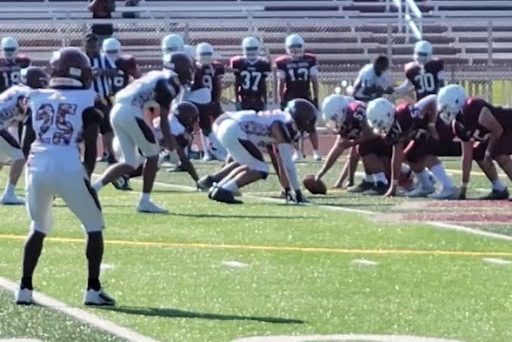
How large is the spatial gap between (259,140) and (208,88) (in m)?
7.28

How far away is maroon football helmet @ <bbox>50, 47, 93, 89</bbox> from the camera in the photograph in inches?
341

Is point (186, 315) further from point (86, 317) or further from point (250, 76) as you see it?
point (250, 76)

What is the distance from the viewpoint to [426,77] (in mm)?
20734

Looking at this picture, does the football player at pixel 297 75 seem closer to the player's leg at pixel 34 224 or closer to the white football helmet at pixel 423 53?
the white football helmet at pixel 423 53

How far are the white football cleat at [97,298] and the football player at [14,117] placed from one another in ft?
15.5

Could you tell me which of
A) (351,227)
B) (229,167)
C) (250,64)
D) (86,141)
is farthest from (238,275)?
(250,64)

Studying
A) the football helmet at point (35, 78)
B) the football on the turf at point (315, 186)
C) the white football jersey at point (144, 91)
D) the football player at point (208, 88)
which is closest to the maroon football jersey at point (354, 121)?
the football on the turf at point (315, 186)

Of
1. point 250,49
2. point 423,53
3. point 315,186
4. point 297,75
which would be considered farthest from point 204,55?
point 315,186

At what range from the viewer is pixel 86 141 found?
8.73 meters

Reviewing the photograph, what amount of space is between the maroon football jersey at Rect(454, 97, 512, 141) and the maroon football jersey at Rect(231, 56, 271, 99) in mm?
7540

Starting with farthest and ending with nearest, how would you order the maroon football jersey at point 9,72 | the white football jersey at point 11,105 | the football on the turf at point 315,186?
the maroon football jersey at point 9,72 < the football on the turf at point 315,186 < the white football jersey at point 11,105

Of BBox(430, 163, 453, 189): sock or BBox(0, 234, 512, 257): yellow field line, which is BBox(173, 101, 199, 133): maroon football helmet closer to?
BBox(430, 163, 453, 189): sock

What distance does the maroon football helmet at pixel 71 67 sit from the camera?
866 cm

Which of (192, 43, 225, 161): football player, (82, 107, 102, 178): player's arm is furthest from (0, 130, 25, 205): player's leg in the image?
(192, 43, 225, 161): football player
